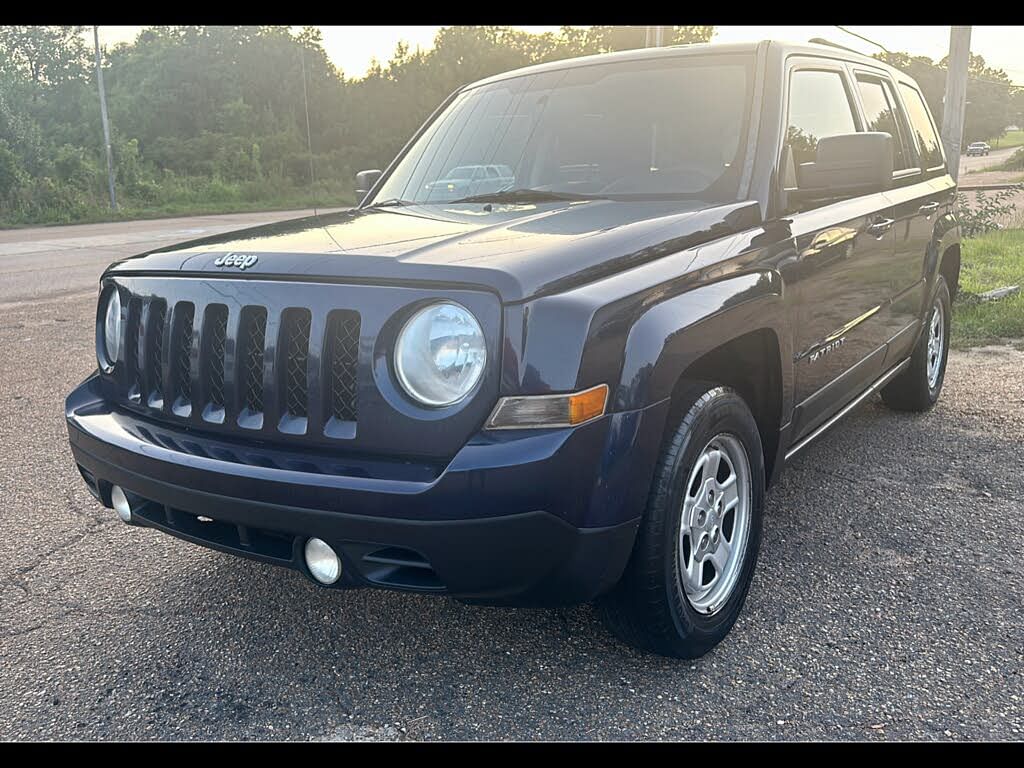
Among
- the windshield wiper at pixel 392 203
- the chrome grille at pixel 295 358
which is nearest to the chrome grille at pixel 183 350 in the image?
the chrome grille at pixel 295 358

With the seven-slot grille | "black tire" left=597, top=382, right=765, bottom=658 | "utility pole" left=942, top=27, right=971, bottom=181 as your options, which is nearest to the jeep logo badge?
the seven-slot grille

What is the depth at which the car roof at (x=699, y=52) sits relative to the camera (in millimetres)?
3445

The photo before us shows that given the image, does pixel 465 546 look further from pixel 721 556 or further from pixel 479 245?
pixel 721 556

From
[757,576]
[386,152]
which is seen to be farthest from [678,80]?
[386,152]

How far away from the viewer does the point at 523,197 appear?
3.31 m

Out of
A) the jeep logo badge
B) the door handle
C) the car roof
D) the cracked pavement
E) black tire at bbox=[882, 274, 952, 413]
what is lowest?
the cracked pavement

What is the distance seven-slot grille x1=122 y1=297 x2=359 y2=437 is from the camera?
2273 millimetres

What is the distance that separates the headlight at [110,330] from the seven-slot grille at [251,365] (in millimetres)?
274

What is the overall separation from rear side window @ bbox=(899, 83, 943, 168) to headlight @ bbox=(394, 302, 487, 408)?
355 cm

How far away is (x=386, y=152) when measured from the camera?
46.7m

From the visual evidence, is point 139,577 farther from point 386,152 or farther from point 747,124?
point 386,152

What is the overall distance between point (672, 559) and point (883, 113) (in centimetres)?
288

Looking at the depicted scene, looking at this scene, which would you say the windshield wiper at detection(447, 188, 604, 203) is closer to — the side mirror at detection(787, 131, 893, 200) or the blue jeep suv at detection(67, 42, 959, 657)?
the blue jeep suv at detection(67, 42, 959, 657)

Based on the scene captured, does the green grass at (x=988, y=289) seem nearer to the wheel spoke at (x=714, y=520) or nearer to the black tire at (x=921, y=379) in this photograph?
the black tire at (x=921, y=379)
